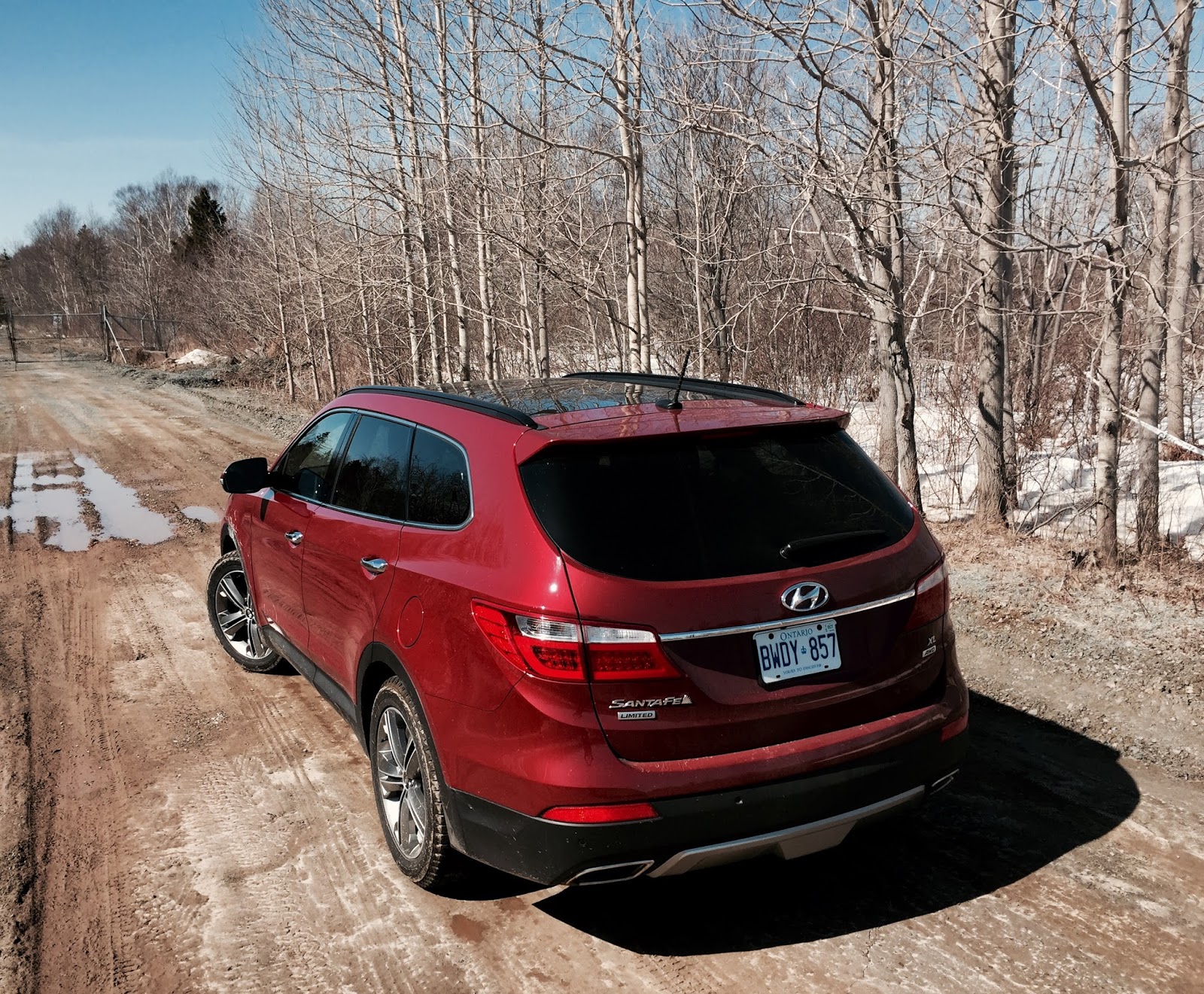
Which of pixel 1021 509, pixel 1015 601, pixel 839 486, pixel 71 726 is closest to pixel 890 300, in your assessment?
pixel 1015 601

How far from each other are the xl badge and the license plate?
0.19 ft

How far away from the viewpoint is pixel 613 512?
2781mm

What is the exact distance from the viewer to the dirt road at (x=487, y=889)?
2.87 m

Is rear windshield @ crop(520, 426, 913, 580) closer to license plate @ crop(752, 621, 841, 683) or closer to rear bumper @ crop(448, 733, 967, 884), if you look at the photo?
license plate @ crop(752, 621, 841, 683)

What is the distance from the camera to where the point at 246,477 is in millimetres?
4797

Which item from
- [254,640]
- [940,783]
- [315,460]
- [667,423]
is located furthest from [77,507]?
[940,783]

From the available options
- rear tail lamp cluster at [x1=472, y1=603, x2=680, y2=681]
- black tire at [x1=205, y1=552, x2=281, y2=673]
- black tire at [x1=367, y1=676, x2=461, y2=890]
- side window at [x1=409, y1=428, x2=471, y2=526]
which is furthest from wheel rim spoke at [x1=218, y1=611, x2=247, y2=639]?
rear tail lamp cluster at [x1=472, y1=603, x2=680, y2=681]

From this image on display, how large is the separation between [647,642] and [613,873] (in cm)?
68

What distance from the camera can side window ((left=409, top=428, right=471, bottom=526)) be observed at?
10.4 ft

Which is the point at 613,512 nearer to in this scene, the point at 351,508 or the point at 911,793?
the point at 911,793

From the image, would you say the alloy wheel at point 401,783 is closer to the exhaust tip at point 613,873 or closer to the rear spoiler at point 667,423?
the exhaust tip at point 613,873

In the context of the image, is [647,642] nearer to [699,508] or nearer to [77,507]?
[699,508]

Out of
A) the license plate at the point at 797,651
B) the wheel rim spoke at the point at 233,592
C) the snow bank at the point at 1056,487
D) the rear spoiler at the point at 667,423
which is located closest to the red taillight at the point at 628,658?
the license plate at the point at 797,651

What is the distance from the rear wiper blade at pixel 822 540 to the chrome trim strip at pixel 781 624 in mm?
192
